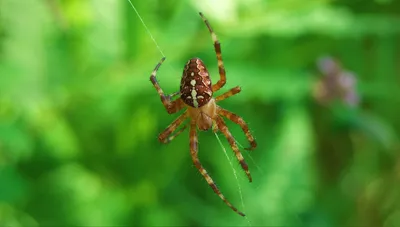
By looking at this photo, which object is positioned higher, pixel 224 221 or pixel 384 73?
pixel 384 73

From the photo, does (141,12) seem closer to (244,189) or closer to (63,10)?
(63,10)

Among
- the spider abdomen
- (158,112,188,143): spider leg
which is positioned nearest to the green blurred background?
(158,112,188,143): spider leg

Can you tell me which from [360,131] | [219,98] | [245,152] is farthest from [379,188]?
[219,98]

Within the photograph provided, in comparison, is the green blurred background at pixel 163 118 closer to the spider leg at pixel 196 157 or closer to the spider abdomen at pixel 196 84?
the spider leg at pixel 196 157

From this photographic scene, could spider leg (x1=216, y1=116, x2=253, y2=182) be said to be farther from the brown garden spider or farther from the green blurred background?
the green blurred background

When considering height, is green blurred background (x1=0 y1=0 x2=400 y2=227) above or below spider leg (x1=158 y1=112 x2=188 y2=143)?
above

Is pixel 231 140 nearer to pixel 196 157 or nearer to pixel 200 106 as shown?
pixel 196 157
